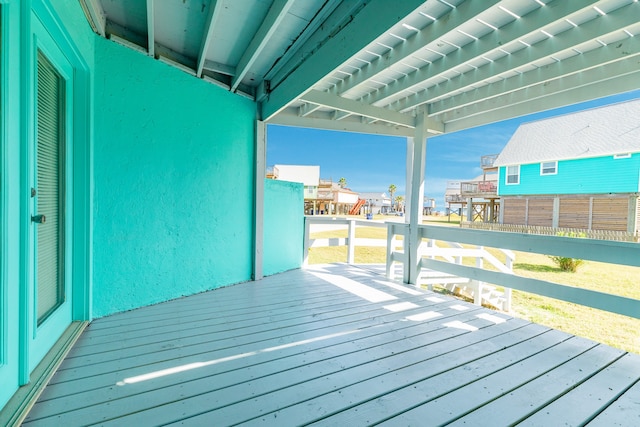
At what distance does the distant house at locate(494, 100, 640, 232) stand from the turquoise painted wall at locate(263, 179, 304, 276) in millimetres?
6113

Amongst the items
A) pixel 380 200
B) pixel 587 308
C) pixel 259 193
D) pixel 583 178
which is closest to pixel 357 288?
pixel 259 193

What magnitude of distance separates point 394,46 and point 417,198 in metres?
1.89

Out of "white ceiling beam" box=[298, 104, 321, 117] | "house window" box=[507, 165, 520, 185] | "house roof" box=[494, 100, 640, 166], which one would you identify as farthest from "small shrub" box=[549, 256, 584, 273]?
"white ceiling beam" box=[298, 104, 321, 117]

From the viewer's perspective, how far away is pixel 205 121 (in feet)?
9.98

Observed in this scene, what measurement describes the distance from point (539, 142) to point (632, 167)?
8.48 ft

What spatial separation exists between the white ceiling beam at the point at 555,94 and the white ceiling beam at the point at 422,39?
5.38ft

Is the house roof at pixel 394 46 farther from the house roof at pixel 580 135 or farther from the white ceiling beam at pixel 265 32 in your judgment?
the house roof at pixel 580 135

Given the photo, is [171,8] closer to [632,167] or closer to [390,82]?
[390,82]

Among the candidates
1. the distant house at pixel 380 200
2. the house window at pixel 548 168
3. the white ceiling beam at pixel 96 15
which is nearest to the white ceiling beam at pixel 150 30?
the white ceiling beam at pixel 96 15

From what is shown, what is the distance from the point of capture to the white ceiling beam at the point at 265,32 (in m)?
1.86

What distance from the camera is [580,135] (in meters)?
6.89

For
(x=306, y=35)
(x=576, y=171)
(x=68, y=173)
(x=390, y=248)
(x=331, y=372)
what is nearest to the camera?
(x=331, y=372)

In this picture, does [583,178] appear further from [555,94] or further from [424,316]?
[424,316]

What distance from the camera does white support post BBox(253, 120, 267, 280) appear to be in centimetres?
359
